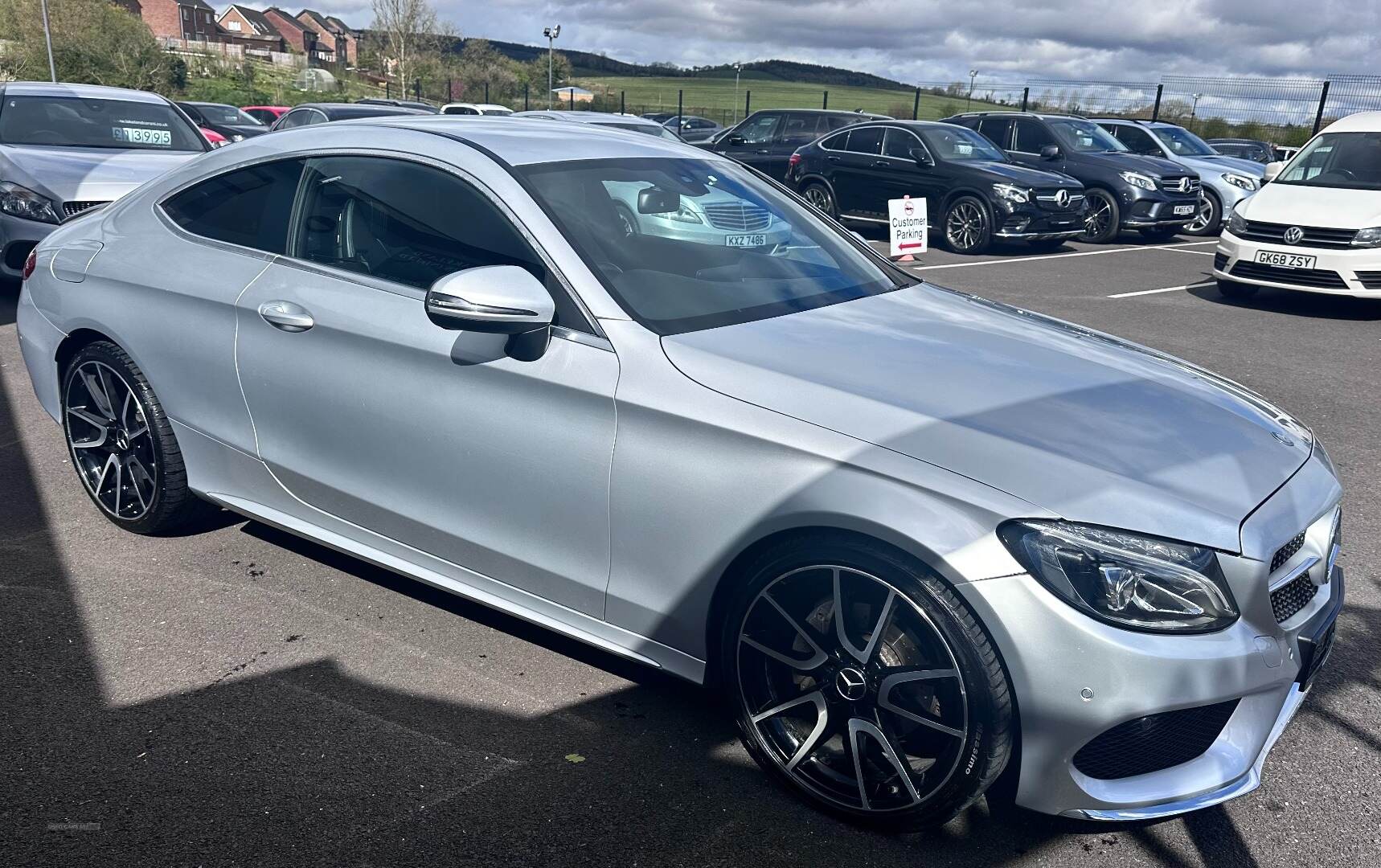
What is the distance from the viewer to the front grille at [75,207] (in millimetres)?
7676

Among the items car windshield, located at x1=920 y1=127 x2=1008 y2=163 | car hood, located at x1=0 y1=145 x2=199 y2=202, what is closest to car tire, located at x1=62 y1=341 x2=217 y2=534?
car hood, located at x1=0 y1=145 x2=199 y2=202

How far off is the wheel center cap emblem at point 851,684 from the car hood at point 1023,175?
1192 centimetres

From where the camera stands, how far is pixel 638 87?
74688 mm

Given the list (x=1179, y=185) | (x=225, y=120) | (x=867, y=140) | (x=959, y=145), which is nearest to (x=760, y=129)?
(x=867, y=140)

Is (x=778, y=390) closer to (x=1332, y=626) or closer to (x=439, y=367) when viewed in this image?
(x=439, y=367)

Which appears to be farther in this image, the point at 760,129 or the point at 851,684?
the point at 760,129

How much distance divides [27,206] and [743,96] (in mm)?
70180

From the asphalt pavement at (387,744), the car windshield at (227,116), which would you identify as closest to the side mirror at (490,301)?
the asphalt pavement at (387,744)

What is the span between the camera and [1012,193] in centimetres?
1319

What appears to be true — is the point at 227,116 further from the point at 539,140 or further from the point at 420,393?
the point at 420,393

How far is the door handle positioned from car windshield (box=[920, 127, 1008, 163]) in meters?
11.7

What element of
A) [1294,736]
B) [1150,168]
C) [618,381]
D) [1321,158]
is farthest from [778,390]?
[1150,168]

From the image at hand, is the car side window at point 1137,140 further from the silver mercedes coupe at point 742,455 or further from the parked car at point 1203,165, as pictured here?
the silver mercedes coupe at point 742,455

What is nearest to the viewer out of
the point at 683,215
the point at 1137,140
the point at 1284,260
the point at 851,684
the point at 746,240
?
the point at 851,684
